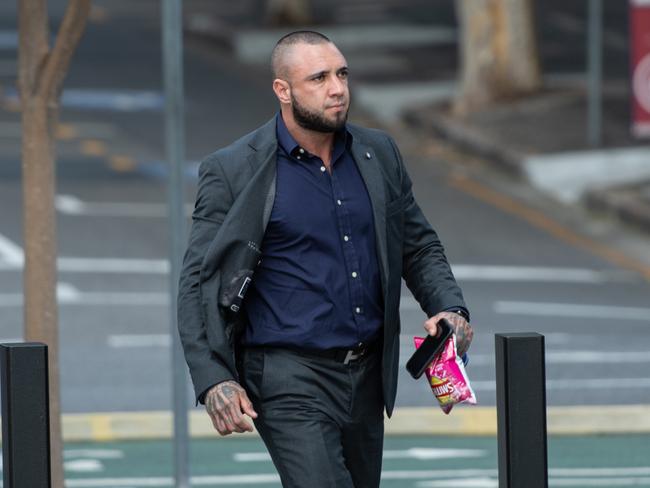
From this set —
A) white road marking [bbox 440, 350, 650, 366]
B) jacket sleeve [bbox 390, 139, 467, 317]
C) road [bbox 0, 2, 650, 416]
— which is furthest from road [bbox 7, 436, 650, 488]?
jacket sleeve [bbox 390, 139, 467, 317]

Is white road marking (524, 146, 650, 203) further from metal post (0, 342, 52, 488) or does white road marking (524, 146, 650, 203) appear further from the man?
metal post (0, 342, 52, 488)

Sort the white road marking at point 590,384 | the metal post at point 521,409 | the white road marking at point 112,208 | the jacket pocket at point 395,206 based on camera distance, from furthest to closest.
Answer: the white road marking at point 112,208, the white road marking at point 590,384, the jacket pocket at point 395,206, the metal post at point 521,409

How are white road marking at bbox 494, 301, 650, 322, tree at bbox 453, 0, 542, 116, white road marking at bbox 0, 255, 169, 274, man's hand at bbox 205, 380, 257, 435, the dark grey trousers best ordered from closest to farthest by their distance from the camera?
man's hand at bbox 205, 380, 257, 435 < the dark grey trousers < white road marking at bbox 494, 301, 650, 322 < white road marking at bbox 0, 255, 169, 274 < tree at bbox 453, 0, 542, 116

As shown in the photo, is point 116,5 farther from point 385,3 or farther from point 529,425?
point 529,425

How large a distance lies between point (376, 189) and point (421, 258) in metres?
0.31

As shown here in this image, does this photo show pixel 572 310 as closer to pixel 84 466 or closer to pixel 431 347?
pixel 84 466

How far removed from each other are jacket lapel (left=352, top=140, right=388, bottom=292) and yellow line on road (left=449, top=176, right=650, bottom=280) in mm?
11264

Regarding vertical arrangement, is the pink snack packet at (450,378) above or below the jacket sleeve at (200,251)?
below

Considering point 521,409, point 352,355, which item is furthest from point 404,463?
point 521,409

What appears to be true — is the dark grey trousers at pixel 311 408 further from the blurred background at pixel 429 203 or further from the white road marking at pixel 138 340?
the white road marking at pixel 138 340

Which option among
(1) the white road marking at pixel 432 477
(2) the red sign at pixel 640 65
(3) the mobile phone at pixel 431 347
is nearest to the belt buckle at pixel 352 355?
(3) the mobile phone at pixel 431 347

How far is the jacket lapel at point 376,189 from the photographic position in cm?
529

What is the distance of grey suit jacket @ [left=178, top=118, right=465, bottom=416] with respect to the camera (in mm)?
5176

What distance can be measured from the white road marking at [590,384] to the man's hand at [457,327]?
616 cm
